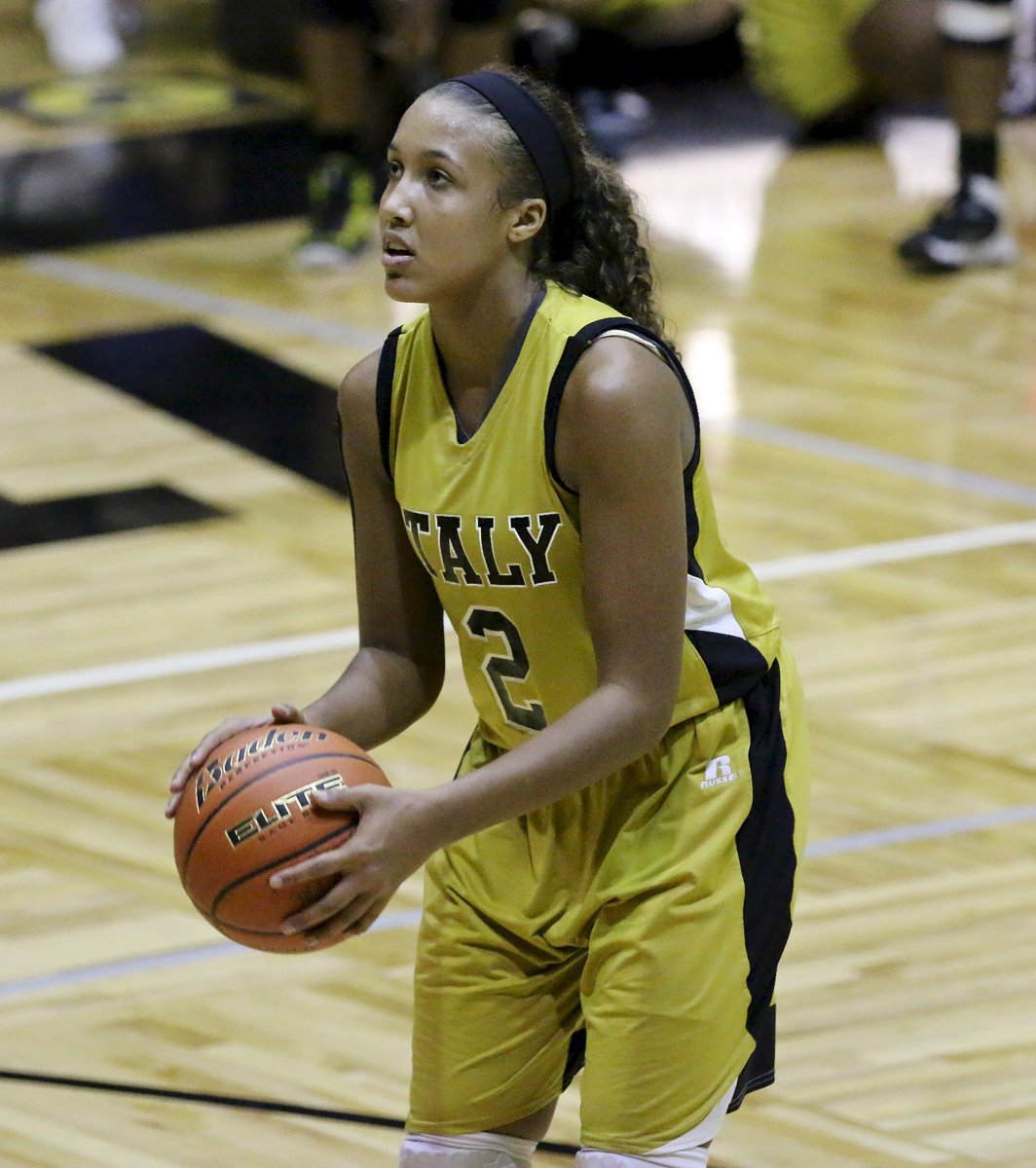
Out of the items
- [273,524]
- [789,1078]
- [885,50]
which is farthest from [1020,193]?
[789,1078]

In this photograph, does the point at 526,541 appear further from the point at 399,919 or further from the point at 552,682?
the point at 399,919

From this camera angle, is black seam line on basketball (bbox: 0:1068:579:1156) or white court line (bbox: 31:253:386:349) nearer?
black seam line on basketball (bbox: 0:1068:579:1156)

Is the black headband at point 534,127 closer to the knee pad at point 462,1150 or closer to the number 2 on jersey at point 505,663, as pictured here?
the number 2 on jersey at point 505,663

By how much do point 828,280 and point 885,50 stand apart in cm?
194

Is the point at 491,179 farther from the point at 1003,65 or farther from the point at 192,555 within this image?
the point at 1003,65

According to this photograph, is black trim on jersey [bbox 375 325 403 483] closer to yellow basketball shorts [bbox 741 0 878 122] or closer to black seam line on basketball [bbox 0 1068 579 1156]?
black seam line on basketball [bbox 0 1068 579 1156]

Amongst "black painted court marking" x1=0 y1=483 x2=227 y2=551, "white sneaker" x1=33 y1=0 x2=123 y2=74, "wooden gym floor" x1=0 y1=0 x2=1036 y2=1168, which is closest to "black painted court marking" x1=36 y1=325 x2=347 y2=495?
"wooden gym floor" x1=0 y1=0 x2=1036 y2=1168

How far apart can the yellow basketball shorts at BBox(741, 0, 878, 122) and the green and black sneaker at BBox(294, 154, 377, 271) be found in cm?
239

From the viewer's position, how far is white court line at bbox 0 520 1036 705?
434 centimetres

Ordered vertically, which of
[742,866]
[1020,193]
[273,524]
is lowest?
[1020,193]

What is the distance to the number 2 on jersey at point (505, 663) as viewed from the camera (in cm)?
218

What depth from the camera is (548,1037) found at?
2254 mm

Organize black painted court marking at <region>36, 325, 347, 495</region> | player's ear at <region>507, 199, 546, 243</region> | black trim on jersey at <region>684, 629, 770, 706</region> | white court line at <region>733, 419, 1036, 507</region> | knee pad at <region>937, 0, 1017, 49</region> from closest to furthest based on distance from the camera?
player's ear at <region>507, 199, 546, 243</region>, black trim on jersey at <region>684, 629, 770, 706</region>, white court line at <region>733, 419, 1036, 507</region>, black painted court marking at <region>36, 325, 347, 495</region>, knee pad at <region>937, 0, 1017, 49</region>

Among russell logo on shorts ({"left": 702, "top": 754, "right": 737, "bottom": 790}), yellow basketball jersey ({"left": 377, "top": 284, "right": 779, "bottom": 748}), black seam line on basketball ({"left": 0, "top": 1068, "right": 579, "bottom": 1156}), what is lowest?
black seam line on basketball ({"left": 0, "top": 1068, "right": 579, "bottom": 1156})
